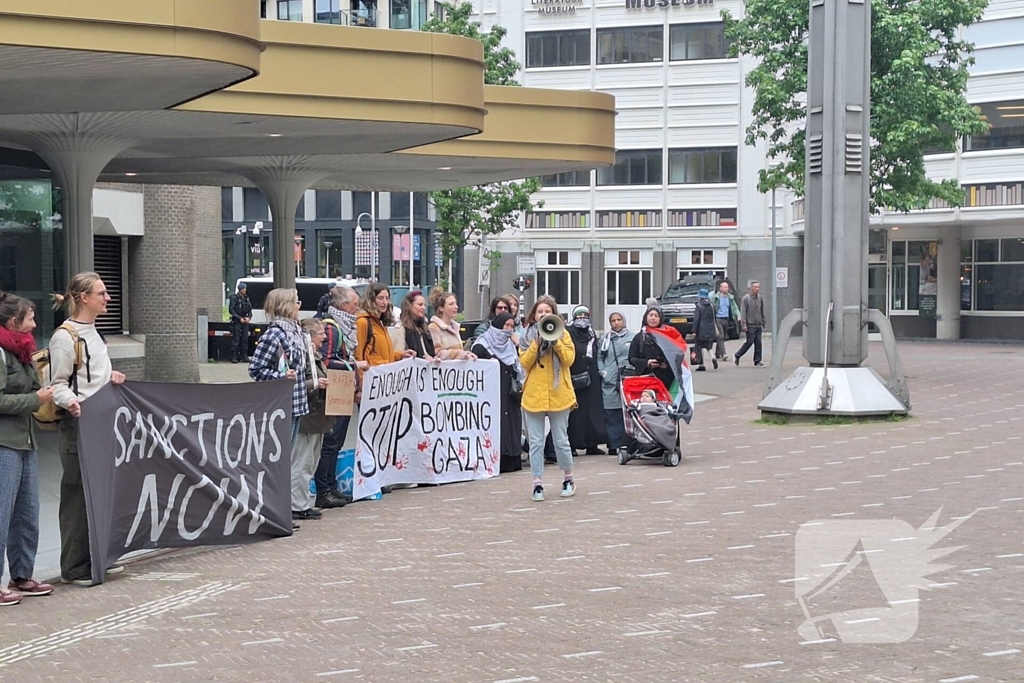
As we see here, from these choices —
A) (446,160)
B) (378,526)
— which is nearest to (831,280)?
(446,160)

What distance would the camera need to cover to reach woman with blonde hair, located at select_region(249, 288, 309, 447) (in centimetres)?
1156

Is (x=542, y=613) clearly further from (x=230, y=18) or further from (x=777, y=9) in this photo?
(x=777, y=9)

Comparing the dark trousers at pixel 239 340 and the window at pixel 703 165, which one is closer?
the dark trousers at pixel 239 340

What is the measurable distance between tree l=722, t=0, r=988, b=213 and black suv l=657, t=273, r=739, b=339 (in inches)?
183

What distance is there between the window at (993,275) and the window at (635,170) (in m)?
17.9

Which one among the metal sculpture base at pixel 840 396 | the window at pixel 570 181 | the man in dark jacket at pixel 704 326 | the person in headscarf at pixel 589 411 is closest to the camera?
the person in headscarf at pixel 589 411

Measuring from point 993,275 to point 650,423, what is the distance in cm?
3455

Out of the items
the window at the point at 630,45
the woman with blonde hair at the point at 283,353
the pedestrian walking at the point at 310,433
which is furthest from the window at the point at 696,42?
the woman with blonde hair at the point at 283,353

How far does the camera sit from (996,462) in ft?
48.5

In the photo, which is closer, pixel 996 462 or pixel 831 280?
pixel 996 462

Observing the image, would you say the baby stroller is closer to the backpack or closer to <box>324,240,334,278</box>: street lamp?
the backpack

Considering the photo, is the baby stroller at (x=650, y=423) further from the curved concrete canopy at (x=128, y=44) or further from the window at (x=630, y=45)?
the window at (x=630, y=45)

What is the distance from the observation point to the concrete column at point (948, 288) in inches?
1865

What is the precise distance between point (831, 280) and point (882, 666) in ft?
42.2
